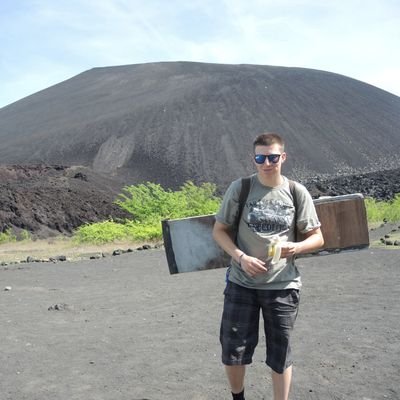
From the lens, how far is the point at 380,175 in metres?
32.5

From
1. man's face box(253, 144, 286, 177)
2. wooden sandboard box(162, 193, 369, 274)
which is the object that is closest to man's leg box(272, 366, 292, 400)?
wooden sandboard box(162, 193, 369, 274)

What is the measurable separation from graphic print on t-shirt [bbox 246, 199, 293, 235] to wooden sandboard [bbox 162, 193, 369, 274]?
505 mm

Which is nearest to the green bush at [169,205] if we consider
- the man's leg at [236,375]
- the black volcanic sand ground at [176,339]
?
the black volcanic sand ground at [176,339]

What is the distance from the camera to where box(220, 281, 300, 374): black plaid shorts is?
10.6 feet

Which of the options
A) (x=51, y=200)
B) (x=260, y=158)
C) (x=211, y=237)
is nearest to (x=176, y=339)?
A: (x=211, y=237)

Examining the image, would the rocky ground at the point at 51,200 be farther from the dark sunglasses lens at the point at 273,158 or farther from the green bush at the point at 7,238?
the dark sunglasses lens at the point at 273,158

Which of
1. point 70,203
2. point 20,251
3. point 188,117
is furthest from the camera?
point 188,117

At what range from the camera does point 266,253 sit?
320 centimetres

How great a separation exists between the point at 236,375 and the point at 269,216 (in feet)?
3.03

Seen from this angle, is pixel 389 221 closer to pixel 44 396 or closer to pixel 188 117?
pixel 44 396

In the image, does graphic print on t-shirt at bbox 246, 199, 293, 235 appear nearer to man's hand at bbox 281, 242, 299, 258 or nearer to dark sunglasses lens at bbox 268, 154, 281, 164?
man's hand at bbox 281, 242, 299, 258

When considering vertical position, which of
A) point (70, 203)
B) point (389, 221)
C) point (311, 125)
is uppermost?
point (311, 125)

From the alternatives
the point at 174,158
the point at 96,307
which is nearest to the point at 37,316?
the point at 96,307

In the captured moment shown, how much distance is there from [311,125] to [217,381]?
39.8 metres
